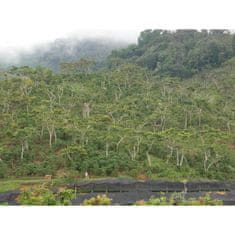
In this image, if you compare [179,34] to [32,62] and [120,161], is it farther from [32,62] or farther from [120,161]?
[120,161]

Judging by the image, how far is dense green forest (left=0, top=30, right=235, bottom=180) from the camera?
1332 centimetres

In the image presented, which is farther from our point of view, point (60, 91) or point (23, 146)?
point (60, 91)

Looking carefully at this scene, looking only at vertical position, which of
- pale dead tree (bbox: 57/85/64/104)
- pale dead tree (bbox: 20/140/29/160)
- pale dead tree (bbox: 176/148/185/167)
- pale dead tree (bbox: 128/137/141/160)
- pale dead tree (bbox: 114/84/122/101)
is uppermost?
pale dead tree (bbox: 57/85/64/104)

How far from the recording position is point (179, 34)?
3509 cm

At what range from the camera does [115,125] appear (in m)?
15.2

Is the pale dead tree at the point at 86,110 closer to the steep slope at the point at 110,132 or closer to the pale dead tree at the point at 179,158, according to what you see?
the steep slope at the point at 110,132

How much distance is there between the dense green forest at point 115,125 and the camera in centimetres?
1332

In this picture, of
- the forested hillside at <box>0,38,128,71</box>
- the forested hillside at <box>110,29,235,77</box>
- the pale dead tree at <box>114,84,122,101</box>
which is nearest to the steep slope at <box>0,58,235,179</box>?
the pale dead tree at <box>114,84,122,101</box>

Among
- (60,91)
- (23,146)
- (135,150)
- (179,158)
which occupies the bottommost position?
(179,158)

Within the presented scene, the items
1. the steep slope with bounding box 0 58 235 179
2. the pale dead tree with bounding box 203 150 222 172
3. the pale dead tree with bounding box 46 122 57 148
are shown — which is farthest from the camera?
the pale dead tree with bounding box 46 122 57 148

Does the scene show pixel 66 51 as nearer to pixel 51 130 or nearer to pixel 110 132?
pixel 51 130

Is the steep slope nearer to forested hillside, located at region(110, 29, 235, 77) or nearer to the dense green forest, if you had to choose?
the dense green forest

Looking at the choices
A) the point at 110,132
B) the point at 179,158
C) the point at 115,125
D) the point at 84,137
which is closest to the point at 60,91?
the point at 115,125

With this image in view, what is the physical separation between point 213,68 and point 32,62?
59.6 feet
